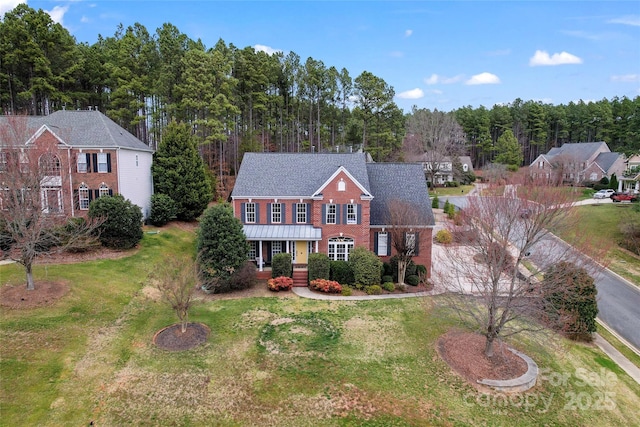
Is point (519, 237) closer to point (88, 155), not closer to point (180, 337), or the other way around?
point (180, 337)

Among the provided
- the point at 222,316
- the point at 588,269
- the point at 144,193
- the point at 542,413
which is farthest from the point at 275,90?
the point at 542,413

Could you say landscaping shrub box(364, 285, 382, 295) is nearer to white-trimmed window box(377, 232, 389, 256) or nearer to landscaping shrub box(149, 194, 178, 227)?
white-trimmed window box(377, 232, 389, 256)

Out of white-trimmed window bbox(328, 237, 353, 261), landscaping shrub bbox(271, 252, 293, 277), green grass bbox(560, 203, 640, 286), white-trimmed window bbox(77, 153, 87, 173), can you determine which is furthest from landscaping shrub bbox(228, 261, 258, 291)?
green grass bbox(560, 203, 640, 286)

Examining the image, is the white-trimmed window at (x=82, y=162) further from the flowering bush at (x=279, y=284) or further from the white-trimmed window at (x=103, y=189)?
the flowering bush at (x=279, y=284)

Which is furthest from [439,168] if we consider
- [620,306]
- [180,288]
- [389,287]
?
[180,288]

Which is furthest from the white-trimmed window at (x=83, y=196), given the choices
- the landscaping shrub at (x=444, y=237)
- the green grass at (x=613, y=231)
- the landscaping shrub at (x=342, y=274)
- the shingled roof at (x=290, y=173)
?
the green grass at (x=613, y=231)

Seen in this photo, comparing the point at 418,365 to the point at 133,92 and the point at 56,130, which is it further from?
the point at 133,92

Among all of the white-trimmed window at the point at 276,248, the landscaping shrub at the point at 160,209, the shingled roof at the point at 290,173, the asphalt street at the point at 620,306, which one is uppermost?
the shingled roof at the point at 290,173
